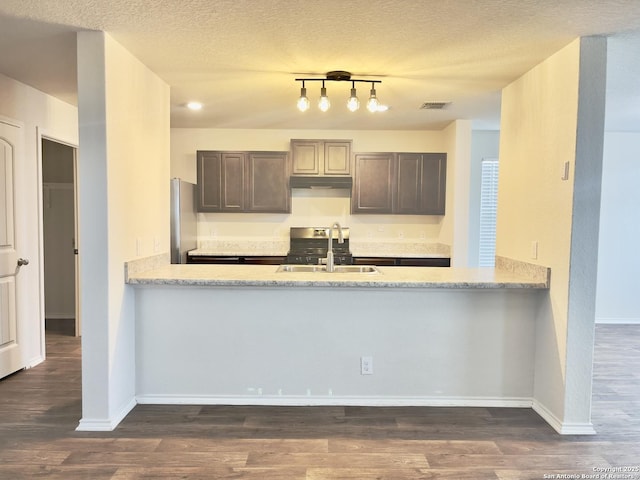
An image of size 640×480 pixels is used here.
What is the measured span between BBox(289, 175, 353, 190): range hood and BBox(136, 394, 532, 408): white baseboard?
2.64m

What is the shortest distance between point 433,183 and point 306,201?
5.14 feet

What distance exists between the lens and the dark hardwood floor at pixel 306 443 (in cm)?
214

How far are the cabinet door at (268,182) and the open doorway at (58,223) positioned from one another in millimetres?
2182

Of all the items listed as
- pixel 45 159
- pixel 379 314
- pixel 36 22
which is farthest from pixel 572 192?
pixel 45 159

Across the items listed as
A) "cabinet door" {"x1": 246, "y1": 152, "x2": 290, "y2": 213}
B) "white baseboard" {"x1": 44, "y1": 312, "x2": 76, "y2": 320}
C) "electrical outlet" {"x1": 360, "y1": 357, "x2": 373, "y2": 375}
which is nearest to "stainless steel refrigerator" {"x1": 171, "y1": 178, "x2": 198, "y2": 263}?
"cabinet door" {"x1": 246, "y1": 152, "x2": 290, "y2": 213}

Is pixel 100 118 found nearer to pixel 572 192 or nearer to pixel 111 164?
pixel 111 164

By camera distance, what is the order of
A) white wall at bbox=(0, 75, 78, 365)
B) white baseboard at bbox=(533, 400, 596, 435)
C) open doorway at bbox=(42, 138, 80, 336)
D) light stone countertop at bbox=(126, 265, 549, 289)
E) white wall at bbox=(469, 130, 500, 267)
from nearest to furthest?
1. white baseboard at bbox=(533, 400, 596, 435)
2. light stone countertop at bbox=(126, 265, 549, 289)
3. white wall at bbox=(0, 75, 78, 365)
4. open doorway at bbox=(42, 138, 80, 336)
5. white wall at bbox=(469, 130, 500, 267)

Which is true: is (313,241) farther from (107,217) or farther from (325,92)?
(107,217)

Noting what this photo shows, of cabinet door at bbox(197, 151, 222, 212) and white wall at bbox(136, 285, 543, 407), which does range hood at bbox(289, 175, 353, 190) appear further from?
white wall at bbox(136, 285, 543, 407)

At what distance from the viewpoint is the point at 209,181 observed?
16.1 ft

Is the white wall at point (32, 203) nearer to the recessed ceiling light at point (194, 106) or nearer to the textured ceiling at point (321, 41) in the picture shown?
the textured ceiling at point (321, 41)

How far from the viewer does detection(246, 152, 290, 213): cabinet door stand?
490 cm

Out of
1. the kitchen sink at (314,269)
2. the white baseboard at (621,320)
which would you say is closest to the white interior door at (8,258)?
the kitchen sink at (314,269)

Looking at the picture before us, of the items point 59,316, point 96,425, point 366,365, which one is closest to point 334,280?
point 366,365
